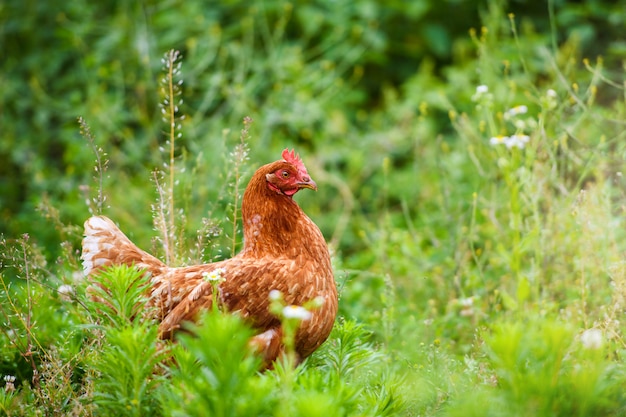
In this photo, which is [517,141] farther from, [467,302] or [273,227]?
[273,227]

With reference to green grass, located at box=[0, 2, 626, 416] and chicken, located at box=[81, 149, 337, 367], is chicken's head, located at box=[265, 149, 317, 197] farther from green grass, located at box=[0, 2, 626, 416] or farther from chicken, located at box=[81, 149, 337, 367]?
green grass, located at box=[0, 2, 626, 416]

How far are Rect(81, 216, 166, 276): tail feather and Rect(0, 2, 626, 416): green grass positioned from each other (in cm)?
10

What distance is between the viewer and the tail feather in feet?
9.26

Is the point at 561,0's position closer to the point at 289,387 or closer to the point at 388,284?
the point at 388,284

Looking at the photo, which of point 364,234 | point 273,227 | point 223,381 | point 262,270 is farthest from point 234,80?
point 223,381

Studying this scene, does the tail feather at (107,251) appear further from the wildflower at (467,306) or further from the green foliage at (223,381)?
the wildflower at (467,306)

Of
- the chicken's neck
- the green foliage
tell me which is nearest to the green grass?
the green foliage

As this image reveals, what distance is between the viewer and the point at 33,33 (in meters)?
6.40

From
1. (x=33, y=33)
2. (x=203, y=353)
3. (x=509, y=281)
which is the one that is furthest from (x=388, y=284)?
(x=33, y=33)

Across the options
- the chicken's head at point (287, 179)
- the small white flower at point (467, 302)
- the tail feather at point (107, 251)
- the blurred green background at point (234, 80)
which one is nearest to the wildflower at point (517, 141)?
the small white flower at point (467, 302)

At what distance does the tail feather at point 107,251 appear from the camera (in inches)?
111

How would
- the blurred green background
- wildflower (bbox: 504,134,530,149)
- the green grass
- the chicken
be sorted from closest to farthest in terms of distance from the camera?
the green grass < the chicken < wildflower (bbox: 504,134,530,149) < the blurred green background

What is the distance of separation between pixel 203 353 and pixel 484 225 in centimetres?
298

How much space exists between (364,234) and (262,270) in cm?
134
